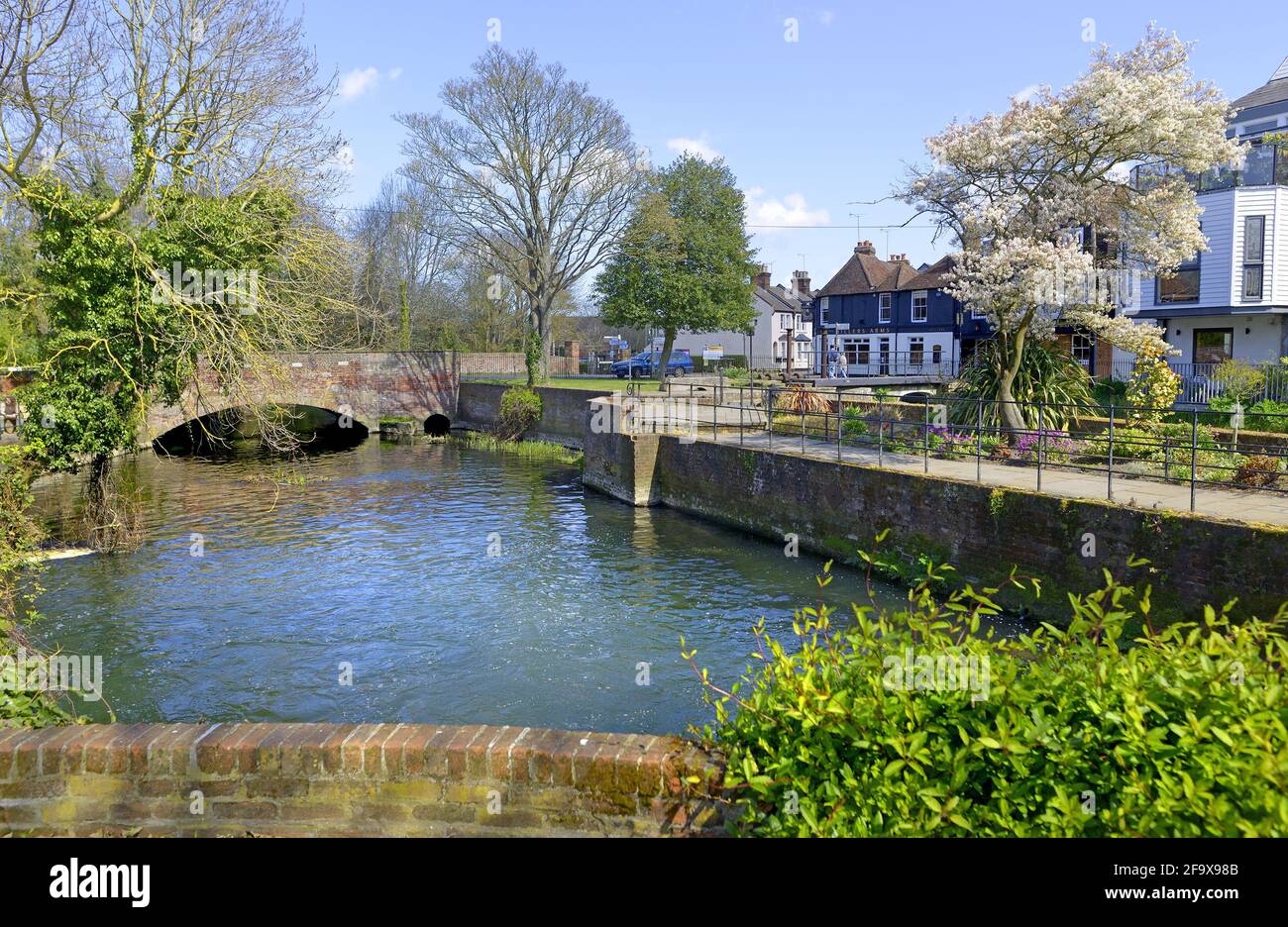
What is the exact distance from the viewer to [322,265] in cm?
1881

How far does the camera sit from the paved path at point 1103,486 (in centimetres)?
1295

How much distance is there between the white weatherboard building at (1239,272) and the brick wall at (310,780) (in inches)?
1183

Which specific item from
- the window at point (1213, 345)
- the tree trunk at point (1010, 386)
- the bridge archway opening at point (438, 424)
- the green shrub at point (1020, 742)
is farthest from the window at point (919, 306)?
the green shrub at point (1020, 742)

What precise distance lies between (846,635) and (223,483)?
1074 inches

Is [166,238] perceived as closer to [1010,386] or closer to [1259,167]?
[1010,386]

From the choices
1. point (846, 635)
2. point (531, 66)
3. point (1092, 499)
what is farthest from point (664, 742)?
point (531, 66)

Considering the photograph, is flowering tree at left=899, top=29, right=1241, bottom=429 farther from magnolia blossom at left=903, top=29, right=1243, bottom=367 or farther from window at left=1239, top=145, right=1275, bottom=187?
A: window at left=1239, top=145, right=1275, bottom=187

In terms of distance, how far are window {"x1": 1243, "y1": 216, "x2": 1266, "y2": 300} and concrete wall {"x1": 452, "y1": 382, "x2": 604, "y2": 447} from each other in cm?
2149

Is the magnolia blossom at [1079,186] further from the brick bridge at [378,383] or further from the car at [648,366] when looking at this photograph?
the car at [648,366]

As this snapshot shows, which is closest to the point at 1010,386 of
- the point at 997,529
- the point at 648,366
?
the point at 997,529

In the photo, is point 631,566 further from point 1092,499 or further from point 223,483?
point 223,483

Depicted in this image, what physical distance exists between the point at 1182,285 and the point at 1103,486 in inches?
765

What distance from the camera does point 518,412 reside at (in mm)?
39031

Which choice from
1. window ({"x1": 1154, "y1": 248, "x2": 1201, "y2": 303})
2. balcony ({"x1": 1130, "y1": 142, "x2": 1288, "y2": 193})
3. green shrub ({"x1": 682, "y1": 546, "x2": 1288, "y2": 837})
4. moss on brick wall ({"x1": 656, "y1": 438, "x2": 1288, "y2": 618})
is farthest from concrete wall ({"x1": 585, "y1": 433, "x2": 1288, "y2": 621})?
balcony ({"x1": 1130, "y1": 142, "x2": 1288, "y2": 193})
